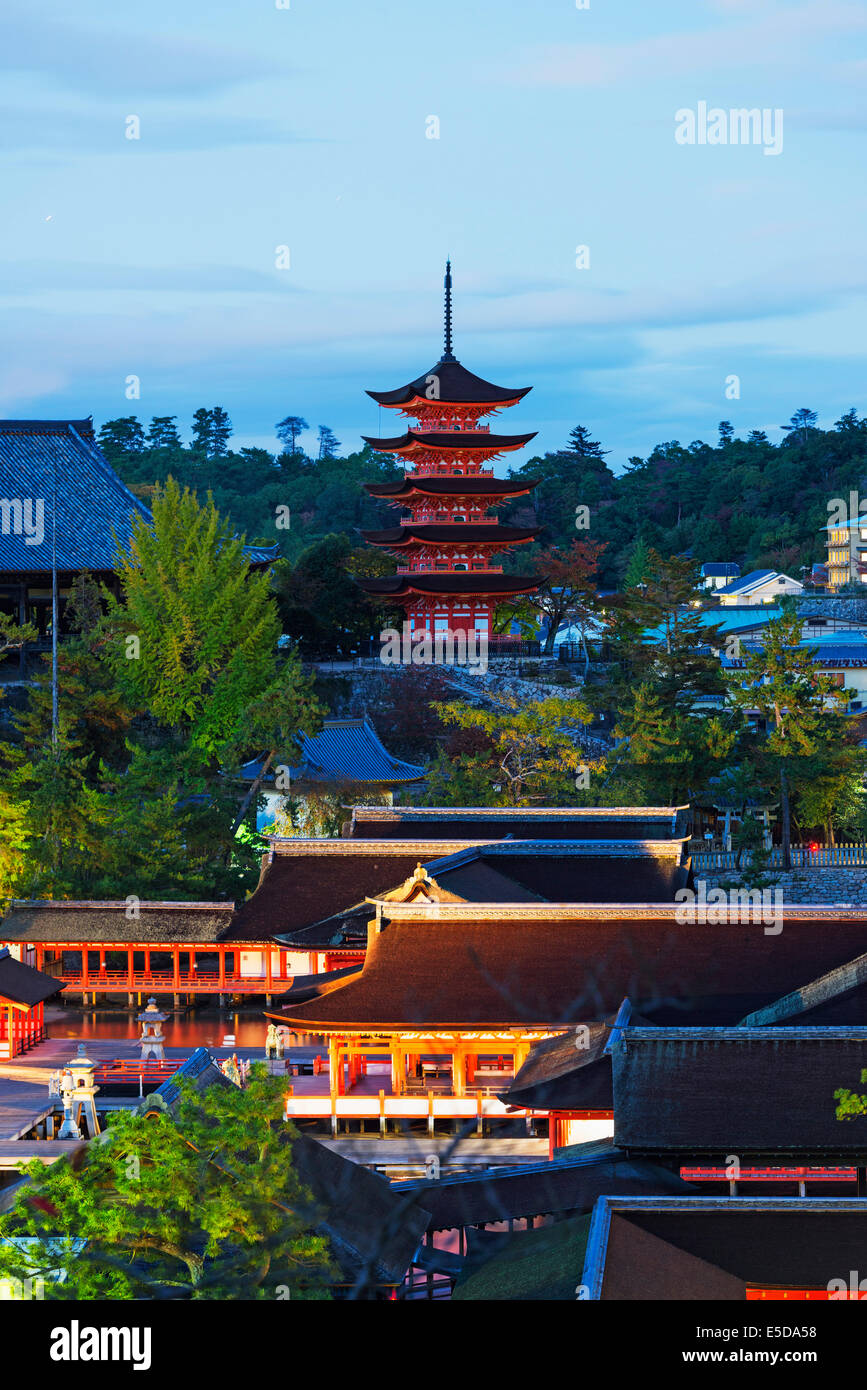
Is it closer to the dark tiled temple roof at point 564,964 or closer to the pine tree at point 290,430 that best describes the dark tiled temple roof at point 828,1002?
the dark tiled temple roof at point 564,964

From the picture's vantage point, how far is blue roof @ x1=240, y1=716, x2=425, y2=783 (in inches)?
1330

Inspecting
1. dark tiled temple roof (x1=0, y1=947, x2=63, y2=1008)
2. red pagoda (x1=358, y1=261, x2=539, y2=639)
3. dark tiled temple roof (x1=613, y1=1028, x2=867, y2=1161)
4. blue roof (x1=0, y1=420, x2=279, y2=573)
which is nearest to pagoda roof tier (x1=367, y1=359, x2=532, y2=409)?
red pagoda (x1=358, y1=261, x2=539, y2=639)

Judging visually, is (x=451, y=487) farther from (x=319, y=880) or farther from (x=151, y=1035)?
(x=151, y=1035)

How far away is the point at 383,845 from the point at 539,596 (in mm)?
24097

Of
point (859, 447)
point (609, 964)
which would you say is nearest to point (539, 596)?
point (609, 964)

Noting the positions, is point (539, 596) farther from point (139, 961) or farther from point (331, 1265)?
point (331, 1265)

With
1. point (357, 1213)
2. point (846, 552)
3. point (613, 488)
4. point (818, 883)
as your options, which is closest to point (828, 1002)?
point (357, 1213)

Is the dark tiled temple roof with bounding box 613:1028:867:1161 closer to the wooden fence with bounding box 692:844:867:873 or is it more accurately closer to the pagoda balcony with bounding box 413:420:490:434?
the wooden fence with bounding box 692:844:867:873

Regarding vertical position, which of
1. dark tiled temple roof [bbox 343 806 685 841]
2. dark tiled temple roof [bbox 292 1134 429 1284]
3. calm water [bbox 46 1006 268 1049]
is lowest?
calm water [bbox 46 1006 268 1049]

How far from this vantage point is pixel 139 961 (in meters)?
27.8

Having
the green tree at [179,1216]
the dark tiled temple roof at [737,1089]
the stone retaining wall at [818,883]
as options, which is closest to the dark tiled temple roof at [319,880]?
the dark tiled temple roof at [737,1089]

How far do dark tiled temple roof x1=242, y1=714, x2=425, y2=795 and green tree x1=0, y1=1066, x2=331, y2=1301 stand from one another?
2063 centimetres

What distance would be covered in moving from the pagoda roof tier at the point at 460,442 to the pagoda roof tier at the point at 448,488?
871 mm

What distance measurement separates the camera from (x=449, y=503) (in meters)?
45.4
